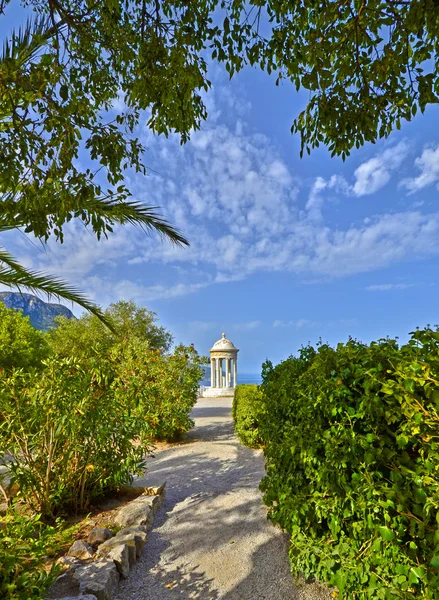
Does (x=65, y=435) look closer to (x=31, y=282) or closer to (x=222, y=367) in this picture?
(x=31, y=282)

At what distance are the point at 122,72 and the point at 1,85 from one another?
6.05ft

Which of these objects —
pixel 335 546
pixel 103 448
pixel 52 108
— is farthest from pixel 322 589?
pixel 52 108

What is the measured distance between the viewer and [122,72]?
477 cm

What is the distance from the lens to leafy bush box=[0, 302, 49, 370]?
1209 centimetres

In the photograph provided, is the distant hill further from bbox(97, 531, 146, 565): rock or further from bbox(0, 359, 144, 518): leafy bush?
bbox(97, 531, 146, 565): rock

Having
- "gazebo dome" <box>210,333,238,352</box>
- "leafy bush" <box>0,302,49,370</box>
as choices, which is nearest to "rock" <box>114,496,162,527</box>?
"leafy bush" <box>0,302,49,370</box>

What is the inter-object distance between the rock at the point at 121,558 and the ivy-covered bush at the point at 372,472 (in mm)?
1363

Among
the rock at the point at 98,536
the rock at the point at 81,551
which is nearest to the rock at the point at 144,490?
the rock at the point at 98,536

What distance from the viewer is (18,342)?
1233cm

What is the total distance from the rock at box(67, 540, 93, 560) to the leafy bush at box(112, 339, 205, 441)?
16.5ft

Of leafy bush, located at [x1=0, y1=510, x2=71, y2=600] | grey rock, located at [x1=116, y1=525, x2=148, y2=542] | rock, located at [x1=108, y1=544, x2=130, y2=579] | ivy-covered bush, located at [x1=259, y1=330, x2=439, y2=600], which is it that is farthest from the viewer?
grey rock, located at [x1=116, y1=525, x2=148, y2=542]

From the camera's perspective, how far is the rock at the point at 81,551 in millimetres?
3127

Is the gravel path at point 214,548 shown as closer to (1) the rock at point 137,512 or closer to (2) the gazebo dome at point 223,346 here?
(1) the rock at point 137,512

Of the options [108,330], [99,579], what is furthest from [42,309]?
[99,579]
